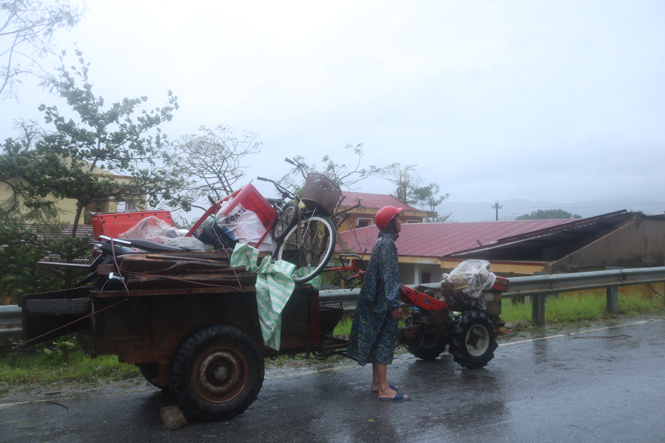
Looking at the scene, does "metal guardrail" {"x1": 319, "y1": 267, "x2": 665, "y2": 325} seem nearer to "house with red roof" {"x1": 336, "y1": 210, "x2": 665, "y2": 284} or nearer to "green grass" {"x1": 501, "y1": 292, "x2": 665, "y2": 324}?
"green grass" {"x1": 501, "y1": 292, "x2": 665, "y2": 324}

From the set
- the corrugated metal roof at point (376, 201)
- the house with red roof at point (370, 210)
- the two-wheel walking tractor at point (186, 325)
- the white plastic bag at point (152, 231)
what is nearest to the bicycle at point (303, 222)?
the white plastic bag at point (152, 231)

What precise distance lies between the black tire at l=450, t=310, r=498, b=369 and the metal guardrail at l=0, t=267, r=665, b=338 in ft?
4.40

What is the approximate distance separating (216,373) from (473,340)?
131 inches

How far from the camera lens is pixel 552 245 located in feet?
59.9

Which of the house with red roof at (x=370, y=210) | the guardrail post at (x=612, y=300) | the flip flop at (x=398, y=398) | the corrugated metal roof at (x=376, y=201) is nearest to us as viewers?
the flip flop at (x=398, y=398)

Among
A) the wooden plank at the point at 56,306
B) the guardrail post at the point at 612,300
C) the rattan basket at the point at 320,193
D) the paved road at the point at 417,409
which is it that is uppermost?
the rattan basket at the point at 320,193

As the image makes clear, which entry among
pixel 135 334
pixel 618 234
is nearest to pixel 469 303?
pixel 135 334

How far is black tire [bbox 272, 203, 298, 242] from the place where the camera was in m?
5.99

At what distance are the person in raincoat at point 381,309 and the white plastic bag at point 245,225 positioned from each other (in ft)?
4.41

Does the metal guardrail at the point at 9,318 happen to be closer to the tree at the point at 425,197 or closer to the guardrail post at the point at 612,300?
the guardrail post at the point at 612,300

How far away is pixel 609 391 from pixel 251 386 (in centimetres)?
349

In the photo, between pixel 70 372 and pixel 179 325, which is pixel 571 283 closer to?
pixel 179 325

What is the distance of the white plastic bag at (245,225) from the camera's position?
582 centimetres

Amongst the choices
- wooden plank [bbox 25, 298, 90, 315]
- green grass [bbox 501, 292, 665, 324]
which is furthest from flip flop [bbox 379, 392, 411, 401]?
green grass [bbox 501, 292, 665, 324]
